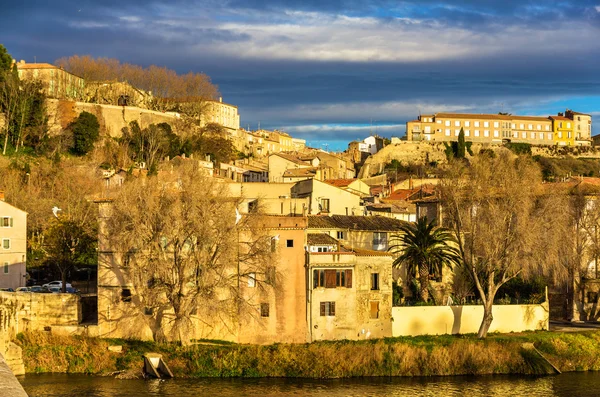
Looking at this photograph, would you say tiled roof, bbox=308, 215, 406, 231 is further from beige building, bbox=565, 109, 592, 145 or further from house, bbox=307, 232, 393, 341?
beige building, bbox=565, 109, 592, 145

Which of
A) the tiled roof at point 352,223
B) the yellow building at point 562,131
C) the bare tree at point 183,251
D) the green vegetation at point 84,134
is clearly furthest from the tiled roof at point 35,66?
the yellow building at point 562,131

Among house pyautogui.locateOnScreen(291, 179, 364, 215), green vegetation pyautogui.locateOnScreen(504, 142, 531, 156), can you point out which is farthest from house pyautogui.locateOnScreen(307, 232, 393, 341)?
green vegetation pyautogui.locateOnScreen(504, 142, 531, 156)

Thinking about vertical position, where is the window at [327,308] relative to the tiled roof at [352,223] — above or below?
below

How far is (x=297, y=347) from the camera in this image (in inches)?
1666

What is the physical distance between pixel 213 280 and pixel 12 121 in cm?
5711

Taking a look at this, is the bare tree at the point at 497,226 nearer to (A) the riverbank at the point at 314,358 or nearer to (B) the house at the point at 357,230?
(A) the riverbank at the point at 314,358

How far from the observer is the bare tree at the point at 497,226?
145 ft

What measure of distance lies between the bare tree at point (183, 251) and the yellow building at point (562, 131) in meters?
115

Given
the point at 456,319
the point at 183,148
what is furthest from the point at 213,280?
the point at 183,148

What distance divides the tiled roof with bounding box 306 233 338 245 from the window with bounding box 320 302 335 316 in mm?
3502

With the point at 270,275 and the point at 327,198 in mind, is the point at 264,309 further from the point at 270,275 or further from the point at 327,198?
the point at 327,198

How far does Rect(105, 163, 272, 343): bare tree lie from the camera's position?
41.1m

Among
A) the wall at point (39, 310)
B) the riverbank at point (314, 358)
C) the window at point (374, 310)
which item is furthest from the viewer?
the window at point (374, 310)

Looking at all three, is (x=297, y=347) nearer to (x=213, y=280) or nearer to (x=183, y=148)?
(x=213, y=280)
